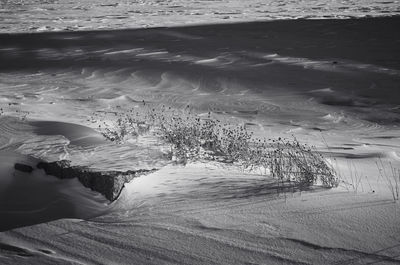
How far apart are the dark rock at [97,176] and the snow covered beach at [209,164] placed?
0.05 meters

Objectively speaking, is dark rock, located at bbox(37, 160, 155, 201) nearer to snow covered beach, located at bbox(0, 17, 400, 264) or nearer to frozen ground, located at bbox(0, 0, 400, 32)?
snow covered beach, located at bbox(0, 17, 400, 264)

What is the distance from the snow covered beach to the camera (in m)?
2.12

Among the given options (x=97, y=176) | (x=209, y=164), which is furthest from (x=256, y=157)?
(x=97, y=176)

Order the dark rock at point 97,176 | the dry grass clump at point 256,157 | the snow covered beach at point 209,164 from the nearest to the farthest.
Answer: the snow covered beach at point 209,164 → the dark rock at point 97,176 → the dry grass clump at point 256,157

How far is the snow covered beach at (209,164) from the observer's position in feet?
6.94

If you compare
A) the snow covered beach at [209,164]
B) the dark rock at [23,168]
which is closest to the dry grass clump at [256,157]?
the snow covered beach at [209,164]

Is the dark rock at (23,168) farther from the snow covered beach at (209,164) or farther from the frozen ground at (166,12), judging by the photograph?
the frozen ground at (166,12)

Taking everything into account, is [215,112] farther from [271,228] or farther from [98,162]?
[271,228]

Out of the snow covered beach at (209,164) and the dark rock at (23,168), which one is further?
the dark rock at (23,168)

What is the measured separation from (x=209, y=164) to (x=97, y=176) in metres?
0.85

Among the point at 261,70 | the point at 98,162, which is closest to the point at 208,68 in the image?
the point at 261,70

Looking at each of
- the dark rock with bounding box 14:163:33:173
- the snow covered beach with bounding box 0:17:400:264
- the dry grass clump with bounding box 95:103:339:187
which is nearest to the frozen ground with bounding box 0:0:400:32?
the snow covered beach with bounding box 0:17:400:264

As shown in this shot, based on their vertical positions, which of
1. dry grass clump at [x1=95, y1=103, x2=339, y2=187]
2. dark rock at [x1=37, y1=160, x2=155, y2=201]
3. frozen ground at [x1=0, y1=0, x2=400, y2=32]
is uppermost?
frozen ground at [x1=0, y1=0, x2=400, y2=32]

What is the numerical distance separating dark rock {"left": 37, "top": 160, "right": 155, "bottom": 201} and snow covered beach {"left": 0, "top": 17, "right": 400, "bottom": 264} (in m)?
0.05
